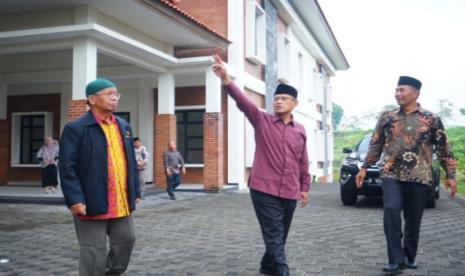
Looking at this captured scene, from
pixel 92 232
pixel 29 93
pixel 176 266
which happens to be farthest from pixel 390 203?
pixel 29 93

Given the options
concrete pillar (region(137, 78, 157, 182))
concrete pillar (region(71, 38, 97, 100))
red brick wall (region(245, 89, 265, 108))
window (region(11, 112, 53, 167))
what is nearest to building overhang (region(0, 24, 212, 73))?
concrete pillar (region(71, 38, 97, 100))

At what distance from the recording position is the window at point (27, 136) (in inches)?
709

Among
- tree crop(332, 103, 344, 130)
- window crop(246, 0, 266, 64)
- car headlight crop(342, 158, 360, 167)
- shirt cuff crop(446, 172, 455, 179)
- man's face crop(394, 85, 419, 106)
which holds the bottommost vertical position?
shirt cuff crop(446, 172, 455, 179)

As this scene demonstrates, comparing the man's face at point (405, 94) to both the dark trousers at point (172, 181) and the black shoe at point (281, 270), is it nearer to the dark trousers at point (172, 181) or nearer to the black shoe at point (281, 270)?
the black shoe at point (281, 270)

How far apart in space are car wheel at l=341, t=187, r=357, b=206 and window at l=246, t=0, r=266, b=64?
720cm

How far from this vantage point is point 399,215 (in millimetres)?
4754

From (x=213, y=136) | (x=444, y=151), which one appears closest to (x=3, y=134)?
(x=213, y=136)

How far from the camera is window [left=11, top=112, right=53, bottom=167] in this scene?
18.0 meters

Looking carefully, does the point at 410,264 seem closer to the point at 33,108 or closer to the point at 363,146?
the point at 363,146

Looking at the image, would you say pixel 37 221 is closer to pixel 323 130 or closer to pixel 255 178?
pixel 255 178

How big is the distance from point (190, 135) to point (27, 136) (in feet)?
21.5

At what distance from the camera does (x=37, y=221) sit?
8484 mm

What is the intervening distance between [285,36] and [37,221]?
50.6 feet

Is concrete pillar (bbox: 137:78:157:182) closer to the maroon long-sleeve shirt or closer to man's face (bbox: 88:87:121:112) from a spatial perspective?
the maroon long-sleeve shirt
